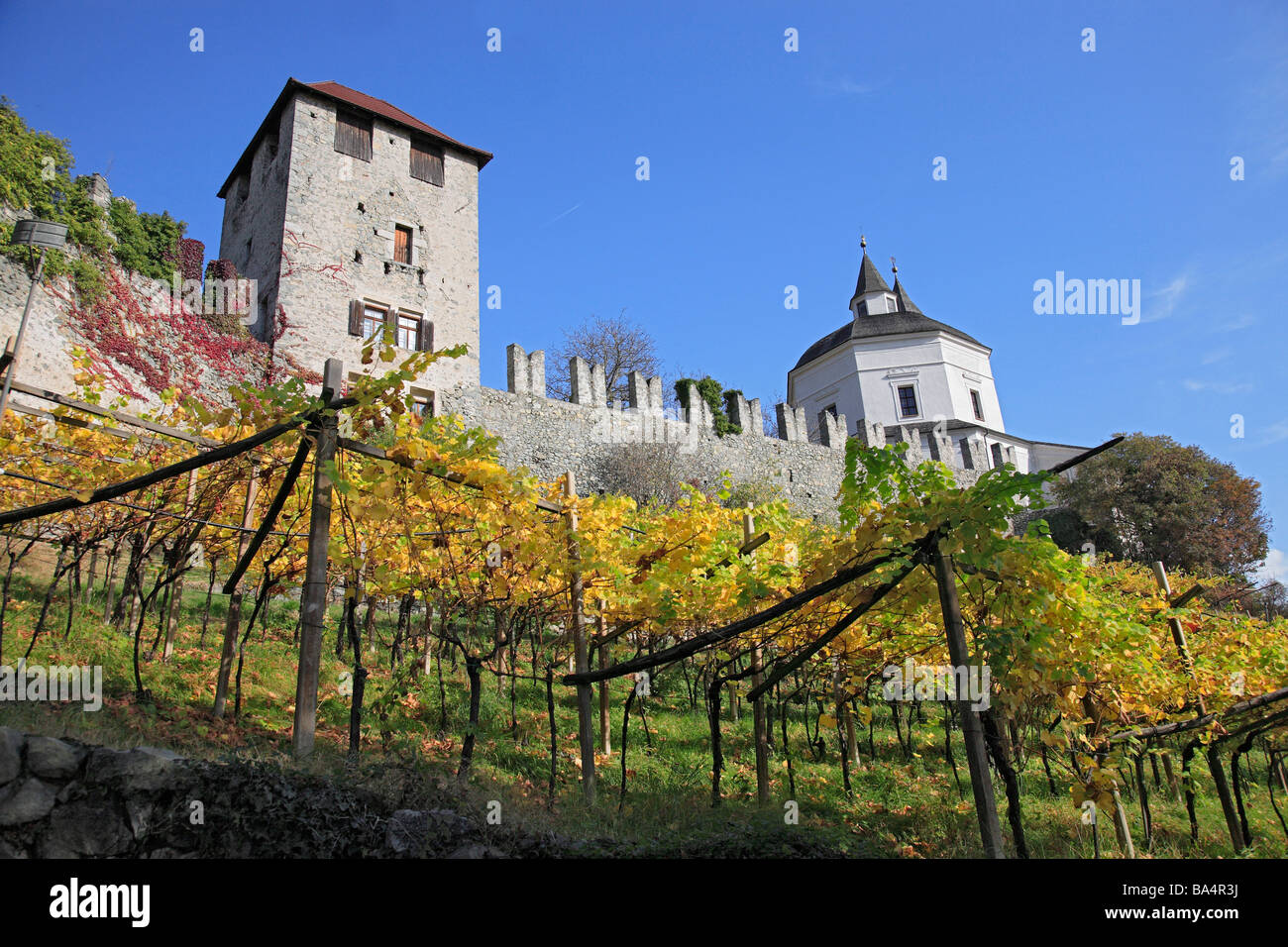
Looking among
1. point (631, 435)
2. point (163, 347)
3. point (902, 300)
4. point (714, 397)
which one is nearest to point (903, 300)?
point (902, 300)

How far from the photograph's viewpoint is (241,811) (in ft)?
13.1

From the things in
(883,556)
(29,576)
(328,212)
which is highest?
(328,212)

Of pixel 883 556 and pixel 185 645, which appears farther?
pixel 185 645

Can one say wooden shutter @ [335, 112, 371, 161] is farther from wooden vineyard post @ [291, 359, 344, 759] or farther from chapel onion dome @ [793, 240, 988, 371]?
chapel onion dome @ [793, 240, 988, 371]

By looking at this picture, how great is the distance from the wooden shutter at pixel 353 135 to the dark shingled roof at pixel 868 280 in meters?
32.8

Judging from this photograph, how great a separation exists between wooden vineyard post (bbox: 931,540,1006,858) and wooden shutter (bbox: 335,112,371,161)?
2415 centimetres

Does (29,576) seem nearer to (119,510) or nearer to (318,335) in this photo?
(119,510)

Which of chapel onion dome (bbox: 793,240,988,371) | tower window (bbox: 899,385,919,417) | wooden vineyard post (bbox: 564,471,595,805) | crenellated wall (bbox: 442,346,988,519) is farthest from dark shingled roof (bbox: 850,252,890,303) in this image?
wooden vineyard post (bbox: 564,471,595,805)

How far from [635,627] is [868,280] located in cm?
4324

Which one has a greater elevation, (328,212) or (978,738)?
(328,212)

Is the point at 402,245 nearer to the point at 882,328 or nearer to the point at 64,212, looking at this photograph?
the point at 64,212

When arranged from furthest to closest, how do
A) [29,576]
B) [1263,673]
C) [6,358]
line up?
[29,576] < [1263,673] < [6,358]
